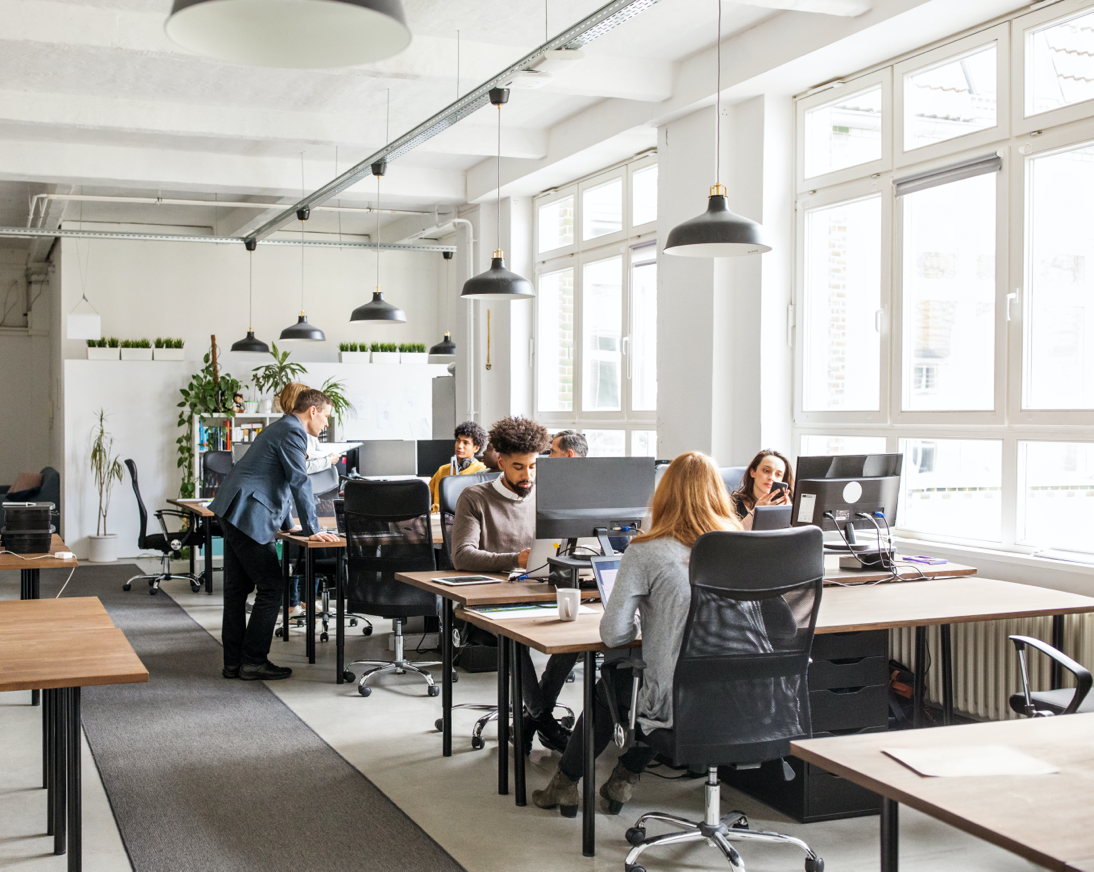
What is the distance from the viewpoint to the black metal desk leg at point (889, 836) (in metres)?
2.04

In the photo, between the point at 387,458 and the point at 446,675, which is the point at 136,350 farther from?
the point at 446,675

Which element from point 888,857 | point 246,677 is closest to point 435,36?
point 246,677

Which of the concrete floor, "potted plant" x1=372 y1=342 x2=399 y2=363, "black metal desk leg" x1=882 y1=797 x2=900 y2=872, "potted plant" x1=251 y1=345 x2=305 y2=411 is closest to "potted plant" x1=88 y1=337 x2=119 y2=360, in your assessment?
"potted plant" x1=251 y1=345 x2=305 y2=411

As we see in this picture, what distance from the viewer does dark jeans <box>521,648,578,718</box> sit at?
4016 millimetres

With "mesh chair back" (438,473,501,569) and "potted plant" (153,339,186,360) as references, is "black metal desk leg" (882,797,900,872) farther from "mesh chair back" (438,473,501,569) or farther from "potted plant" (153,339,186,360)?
"potted plant" (153,339,186,360)

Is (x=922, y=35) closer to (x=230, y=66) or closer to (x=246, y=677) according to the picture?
(x=230, y=66)

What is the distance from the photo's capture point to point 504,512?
184 inches

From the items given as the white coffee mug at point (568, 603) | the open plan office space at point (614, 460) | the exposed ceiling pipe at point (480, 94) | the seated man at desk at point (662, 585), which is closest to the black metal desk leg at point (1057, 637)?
the open plan office space at point (614, 460)

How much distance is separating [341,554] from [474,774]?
192 centimetres

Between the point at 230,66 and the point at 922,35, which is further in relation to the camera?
the point at 230,66

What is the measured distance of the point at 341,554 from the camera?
223 inches

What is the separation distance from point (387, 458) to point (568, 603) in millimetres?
5646

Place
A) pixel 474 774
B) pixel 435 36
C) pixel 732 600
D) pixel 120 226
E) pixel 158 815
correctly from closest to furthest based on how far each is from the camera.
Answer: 1. pixel 732 600
2. pixel 158 815
3. pixel 474 774
4. pixel 435 36
5. pixel 120 226

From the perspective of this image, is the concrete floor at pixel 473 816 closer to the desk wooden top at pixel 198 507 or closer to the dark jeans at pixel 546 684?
the dark jeans at pixel 546 684
